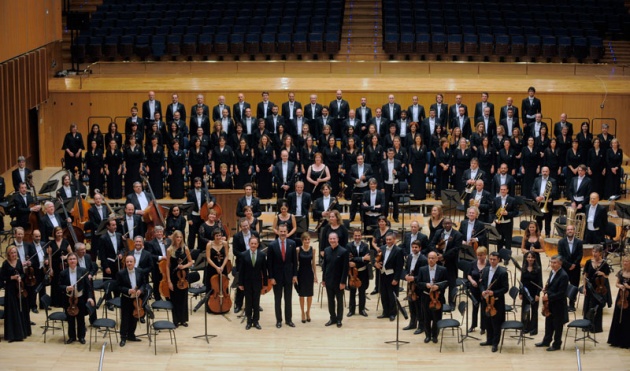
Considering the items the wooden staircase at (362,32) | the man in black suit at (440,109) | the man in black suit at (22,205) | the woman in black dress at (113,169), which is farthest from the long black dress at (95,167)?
the wooden staircase at (362,32)

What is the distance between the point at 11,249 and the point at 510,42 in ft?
41.1

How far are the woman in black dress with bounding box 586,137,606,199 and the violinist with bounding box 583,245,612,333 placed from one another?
435 cm

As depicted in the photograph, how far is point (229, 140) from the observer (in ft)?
54.3

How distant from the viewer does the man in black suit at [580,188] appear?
15155mm

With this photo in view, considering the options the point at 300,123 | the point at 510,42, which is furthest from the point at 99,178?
the point at 510,42

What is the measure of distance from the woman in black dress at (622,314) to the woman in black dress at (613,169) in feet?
15.5

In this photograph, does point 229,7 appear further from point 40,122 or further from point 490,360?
point 490,360

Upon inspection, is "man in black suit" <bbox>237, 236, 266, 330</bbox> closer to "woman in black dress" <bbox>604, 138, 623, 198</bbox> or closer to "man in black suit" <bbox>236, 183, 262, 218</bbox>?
"man in black suit" <bbox>236, 183, 262, 218</bbox>

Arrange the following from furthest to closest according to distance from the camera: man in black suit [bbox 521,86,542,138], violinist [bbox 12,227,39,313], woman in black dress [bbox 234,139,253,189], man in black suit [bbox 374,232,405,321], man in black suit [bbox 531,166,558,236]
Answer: man in black suit [bbox 521,86,542,138] < woman in black dress [bbox 234,139,253,189] < man in black suit [bbox 531,166,558,236] < man in black suit [bbox 374,232,405,321] < violinist [bbox 12,227,39,313]

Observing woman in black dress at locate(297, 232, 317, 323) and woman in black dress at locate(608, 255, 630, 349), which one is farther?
woman in black dress at locate(297, 232, 317, 323)

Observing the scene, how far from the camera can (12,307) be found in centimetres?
1218

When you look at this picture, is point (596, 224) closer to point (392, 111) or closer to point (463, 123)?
point (463, 123)

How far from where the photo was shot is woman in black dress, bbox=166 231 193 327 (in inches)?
489

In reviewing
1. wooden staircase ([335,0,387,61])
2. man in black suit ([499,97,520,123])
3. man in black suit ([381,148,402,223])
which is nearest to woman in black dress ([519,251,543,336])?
man in black suit ([381,148,402,223])
